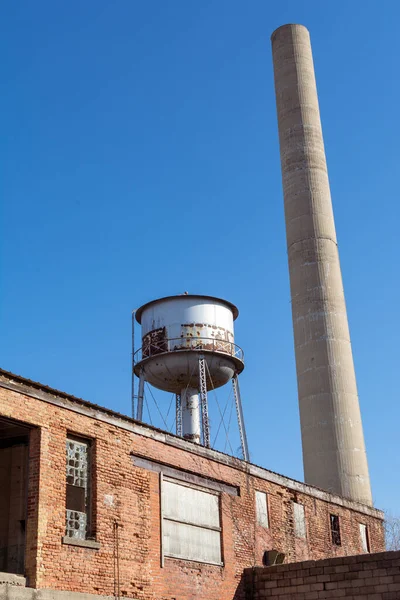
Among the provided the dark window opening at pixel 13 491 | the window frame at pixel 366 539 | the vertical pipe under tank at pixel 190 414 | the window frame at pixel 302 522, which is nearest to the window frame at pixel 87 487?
the dark window opening at pixel 13 491

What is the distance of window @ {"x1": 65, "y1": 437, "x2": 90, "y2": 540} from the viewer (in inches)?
604

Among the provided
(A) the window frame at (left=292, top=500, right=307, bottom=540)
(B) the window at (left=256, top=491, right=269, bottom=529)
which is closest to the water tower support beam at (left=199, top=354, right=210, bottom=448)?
(A) the window frame at (left=292, top=500, right=307, bottom=540)

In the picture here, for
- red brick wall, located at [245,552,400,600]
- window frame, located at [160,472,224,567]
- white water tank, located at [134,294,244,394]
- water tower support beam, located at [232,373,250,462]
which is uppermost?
white water tank, located at [134,294,244,394]

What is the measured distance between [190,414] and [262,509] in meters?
8.29

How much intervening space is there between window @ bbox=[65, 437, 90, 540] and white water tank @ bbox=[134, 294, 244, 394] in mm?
11750

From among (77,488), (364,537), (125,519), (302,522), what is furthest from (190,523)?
(364,537)

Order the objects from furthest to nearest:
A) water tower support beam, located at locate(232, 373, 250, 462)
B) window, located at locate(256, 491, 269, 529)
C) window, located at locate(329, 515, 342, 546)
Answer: water tower support beam, located at locate(232, 373, 250, 462) < window, located at locate(329, 515, 342, 546) < window, located at locate(256, 491, 269, 529)

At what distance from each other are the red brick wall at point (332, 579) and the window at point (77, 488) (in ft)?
19.3

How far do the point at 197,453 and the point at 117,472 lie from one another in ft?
10.5

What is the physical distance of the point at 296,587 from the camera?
61.4 ft

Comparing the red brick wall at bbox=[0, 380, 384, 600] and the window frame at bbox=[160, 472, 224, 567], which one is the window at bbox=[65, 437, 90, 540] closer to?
the red brick wall at bbox=[0, 380, 384, 600]

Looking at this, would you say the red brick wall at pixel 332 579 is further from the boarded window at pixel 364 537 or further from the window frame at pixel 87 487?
the boarded window at pixel 364 537

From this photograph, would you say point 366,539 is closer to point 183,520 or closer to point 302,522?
point 302,522

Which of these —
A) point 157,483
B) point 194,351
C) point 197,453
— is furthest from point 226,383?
point 157,483
